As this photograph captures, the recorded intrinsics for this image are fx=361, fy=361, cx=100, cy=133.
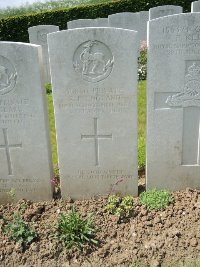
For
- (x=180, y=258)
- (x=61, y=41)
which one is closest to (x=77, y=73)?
(x=61, y=41)

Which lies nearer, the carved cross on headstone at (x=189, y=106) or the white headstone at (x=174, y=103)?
the white headstone at (x=174, y=103)

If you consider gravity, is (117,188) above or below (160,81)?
below

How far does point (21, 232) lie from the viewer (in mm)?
3525

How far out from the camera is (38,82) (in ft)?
12.0

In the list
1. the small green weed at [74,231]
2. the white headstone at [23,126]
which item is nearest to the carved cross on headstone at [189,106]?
the white headstone at [23,126]

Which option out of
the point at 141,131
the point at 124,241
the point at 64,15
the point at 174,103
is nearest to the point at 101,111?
the point at 174,103

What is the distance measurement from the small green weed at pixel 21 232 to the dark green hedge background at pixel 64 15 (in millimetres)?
13296

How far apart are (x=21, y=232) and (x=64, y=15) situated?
13545 mm

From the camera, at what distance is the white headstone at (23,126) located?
11.8 ft

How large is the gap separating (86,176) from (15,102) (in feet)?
3.79

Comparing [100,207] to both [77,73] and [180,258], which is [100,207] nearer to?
[180,258]

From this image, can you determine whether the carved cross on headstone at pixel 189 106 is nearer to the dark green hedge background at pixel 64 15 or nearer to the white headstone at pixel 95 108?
the white headstone at pixel 95 108

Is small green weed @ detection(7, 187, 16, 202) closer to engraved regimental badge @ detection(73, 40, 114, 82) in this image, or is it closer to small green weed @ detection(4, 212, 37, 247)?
small green weed @ detection(4, 212, 37, 247)

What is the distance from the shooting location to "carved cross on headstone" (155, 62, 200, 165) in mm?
3734
